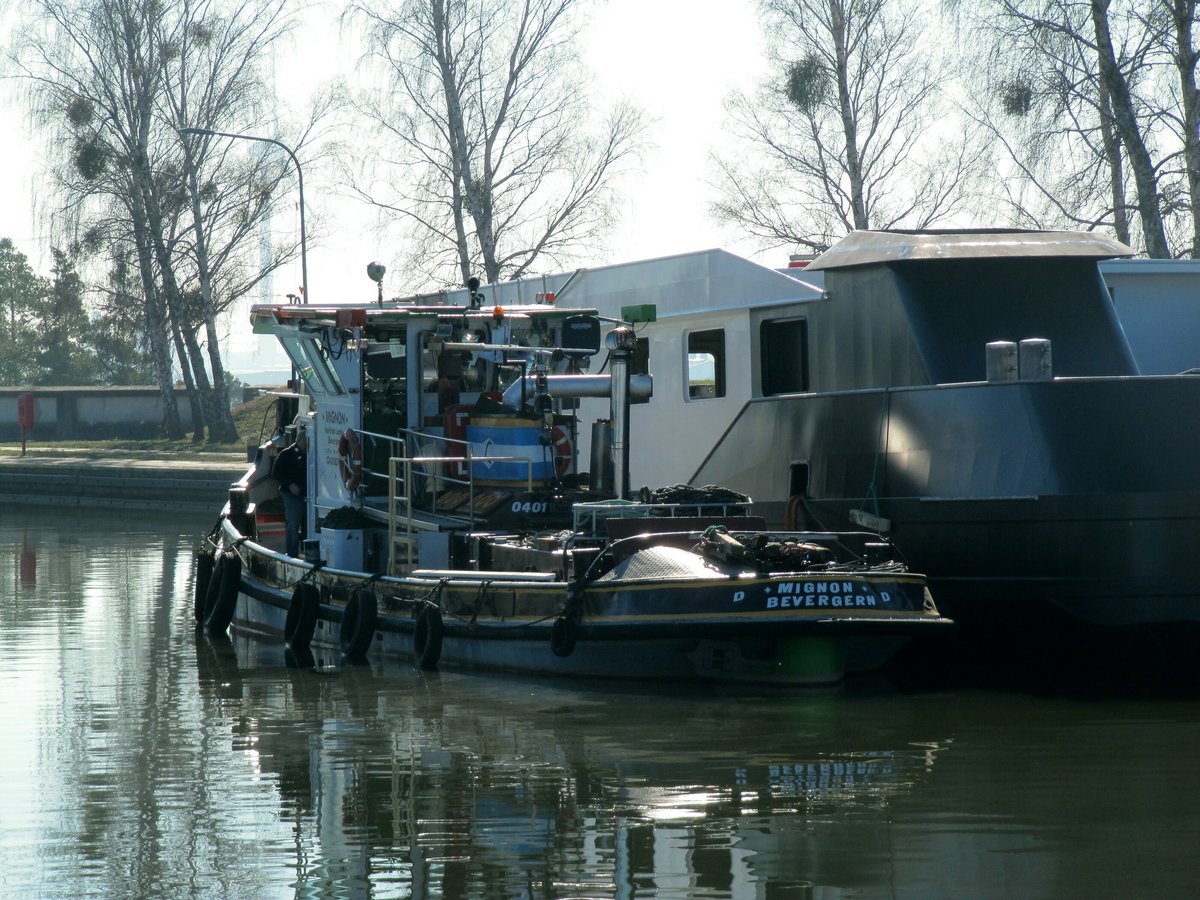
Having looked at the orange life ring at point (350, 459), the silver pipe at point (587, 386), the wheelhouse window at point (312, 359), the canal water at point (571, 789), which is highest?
the wheelhouse window at point (312, 359)

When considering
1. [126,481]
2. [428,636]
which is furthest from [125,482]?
[428,636]

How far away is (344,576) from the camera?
1310 centimetres

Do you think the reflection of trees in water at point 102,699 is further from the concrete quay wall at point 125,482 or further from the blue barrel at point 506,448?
the concrete quay wall at point 125,482

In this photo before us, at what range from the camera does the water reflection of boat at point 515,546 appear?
410 inches

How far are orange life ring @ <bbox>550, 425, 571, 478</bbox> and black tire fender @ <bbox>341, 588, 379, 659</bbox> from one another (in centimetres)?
195

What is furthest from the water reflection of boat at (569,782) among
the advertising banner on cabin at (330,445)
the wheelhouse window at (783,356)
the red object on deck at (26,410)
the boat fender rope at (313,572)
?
the red object on deck at (26,410)

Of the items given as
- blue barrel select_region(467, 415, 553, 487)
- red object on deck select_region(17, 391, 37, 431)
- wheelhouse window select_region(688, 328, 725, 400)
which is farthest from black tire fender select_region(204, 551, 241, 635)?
red object on deck select_region(17, 391, 37, 431)

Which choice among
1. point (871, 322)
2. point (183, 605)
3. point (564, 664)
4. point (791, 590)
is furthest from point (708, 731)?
point (183, 605)

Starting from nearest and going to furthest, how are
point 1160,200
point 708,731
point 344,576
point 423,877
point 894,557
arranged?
point 423,877
point 708,731
point 894,557
point 344,576
point 1160,200

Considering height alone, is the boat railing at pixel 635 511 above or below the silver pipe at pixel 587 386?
below

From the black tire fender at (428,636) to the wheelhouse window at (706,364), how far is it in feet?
15.7

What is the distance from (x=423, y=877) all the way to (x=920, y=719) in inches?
173

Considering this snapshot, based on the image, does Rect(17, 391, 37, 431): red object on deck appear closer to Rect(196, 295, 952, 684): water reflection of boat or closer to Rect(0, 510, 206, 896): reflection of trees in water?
Rect(0, 510, 206, 896): reflection of trees in water

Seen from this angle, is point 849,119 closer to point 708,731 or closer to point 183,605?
point 183,605
